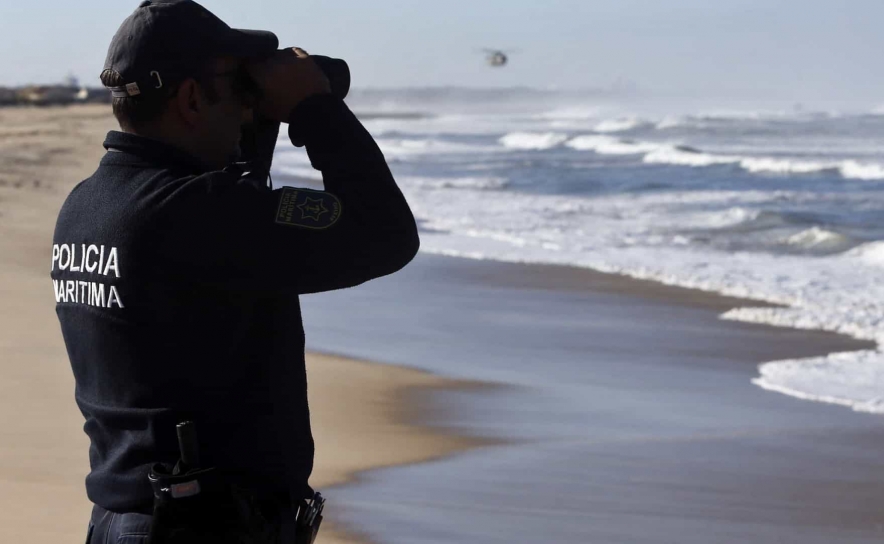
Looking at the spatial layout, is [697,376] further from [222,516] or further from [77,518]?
[222,516]

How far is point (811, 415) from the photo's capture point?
644 cm

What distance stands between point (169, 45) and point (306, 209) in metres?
0.33

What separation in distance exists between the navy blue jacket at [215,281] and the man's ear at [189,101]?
6 cm

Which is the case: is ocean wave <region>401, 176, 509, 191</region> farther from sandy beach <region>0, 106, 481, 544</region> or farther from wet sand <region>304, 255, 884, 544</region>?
sandy beach <region>0, 106, 481, 544</region>

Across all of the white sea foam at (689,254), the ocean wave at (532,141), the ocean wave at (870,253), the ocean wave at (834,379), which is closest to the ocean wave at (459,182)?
the white sea foam at (689,254)

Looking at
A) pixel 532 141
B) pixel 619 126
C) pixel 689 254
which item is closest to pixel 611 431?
pixel 689 254

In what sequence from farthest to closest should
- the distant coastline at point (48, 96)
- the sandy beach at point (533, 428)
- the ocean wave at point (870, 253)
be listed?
the distant coastline at point (48, 96) < the ocean wave at point (870, 253) < the sandy beach at point (533, 428)

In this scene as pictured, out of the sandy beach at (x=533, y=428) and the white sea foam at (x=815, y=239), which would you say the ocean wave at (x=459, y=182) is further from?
the sandy beach at (x=533, y=428)

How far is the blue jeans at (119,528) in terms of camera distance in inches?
75.8

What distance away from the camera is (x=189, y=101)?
195cm

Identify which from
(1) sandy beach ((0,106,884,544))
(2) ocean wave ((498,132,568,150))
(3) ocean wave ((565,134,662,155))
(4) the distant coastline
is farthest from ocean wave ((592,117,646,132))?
(1) sandy beach ((0,106,884,544))

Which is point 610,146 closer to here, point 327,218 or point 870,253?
point 870,253

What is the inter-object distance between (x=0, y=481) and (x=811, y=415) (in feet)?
12.7

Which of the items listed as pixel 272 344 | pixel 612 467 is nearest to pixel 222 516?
pixel 272 344
